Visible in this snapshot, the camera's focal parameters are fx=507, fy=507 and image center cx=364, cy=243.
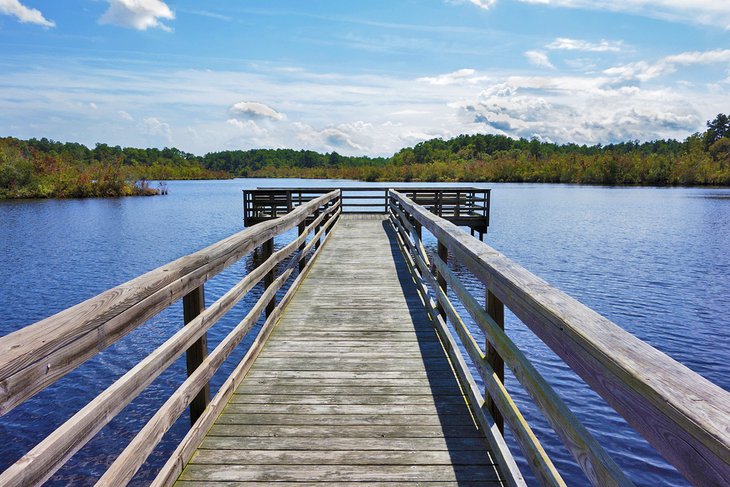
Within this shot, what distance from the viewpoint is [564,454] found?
19.6 ft

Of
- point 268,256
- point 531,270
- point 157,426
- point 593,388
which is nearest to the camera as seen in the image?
point 593,388

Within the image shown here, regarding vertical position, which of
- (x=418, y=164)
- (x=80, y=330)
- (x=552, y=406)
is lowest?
(x=552, y=406)

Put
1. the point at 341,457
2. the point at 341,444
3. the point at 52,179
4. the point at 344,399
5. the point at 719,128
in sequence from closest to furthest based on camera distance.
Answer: the point at 341,457, the point at 341,444, the point at 344,399, the point at 52,179, the point at 719,128

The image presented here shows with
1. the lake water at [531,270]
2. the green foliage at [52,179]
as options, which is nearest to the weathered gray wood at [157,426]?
the lake water at [531,270]

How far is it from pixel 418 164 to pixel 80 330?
412 ft

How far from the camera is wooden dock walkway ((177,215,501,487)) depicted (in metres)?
2.76

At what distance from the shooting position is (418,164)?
410 feet

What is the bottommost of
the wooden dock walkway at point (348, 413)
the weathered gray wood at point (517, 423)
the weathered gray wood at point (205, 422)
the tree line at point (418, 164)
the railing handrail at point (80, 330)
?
the wooden dock walkway at point (348, 413)

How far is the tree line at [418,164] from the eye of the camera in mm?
52684

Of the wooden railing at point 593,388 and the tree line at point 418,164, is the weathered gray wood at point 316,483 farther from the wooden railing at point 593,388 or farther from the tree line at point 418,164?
the tree line at point 418,164

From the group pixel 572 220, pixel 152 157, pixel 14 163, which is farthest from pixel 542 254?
pixel 152 157

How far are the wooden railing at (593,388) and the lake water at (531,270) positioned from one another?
3.53 meters

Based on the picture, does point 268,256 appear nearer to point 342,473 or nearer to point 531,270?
point 342,473

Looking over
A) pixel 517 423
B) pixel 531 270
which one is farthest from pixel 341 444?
pixel 531 270
